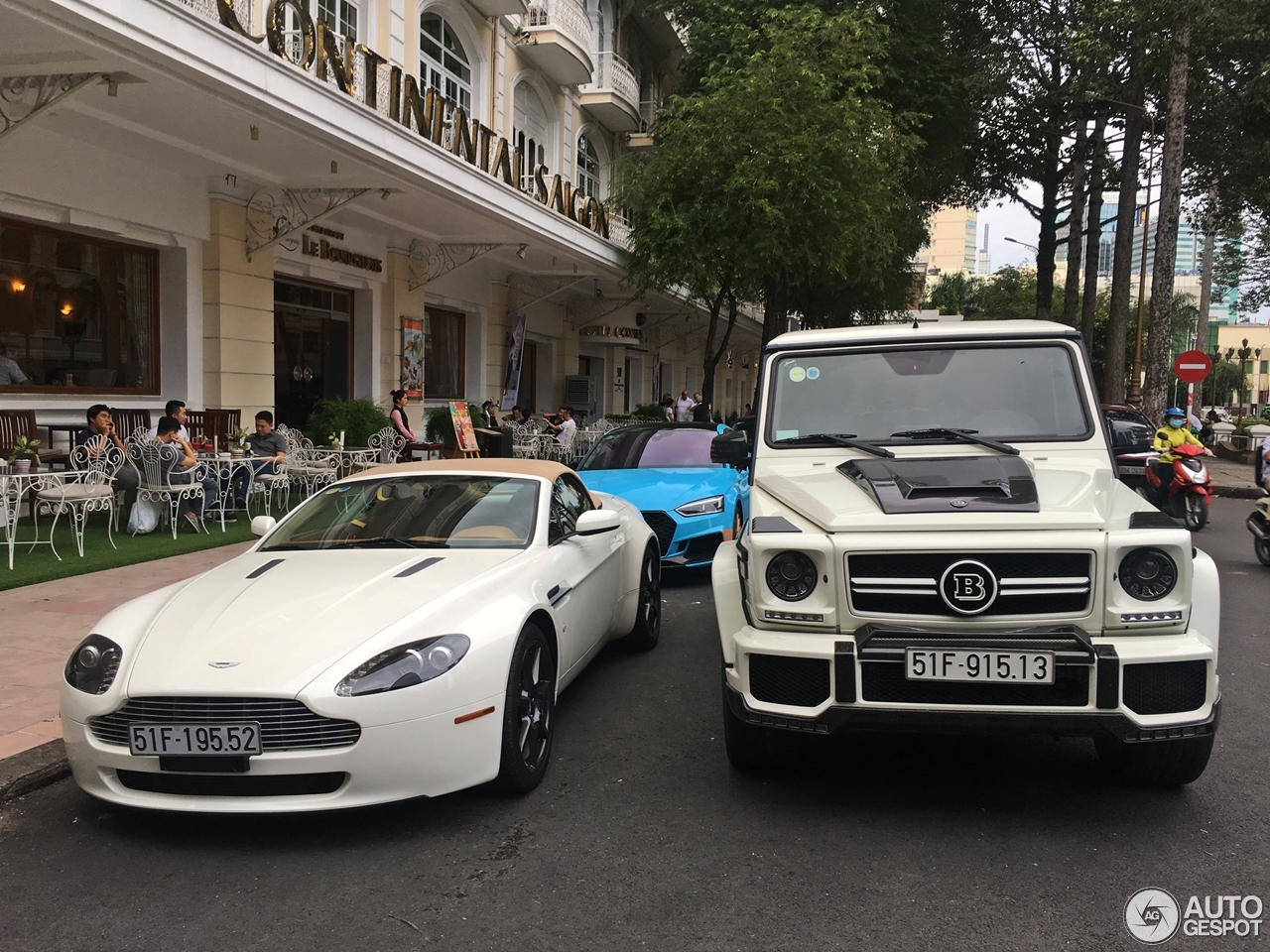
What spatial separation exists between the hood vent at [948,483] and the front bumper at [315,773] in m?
1.82

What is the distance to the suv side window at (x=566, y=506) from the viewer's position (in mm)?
5043

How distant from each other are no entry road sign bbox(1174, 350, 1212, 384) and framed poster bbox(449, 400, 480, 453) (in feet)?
46.0

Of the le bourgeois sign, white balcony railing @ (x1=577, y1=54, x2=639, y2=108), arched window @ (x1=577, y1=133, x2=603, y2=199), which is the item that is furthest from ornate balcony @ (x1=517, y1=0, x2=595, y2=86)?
arched window @ (x1=577, y1=133, x2=603, y2=199)

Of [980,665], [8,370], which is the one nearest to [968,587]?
[980,665]

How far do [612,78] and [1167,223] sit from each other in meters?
14.2

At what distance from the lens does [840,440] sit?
4730 mm

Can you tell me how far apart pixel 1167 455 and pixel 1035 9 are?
60.7 ft

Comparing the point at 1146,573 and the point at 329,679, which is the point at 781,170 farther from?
the point at 329,679

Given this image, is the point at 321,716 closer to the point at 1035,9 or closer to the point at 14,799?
the point at 14,799

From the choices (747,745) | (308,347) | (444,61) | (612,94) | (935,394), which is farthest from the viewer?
(612,94)

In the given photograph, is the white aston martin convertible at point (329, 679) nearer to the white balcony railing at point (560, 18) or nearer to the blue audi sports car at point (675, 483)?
the blue audi sports car at point (675, 483)

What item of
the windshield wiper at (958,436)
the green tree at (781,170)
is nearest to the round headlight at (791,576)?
the windshield wiper at (958,436)

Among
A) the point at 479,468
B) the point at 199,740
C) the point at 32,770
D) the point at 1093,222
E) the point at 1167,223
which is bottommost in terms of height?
the point at 32,770

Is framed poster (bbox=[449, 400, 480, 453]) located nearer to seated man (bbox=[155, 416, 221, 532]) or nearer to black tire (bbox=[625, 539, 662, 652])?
seated man (bbox=[155, 416, 221, 532])
